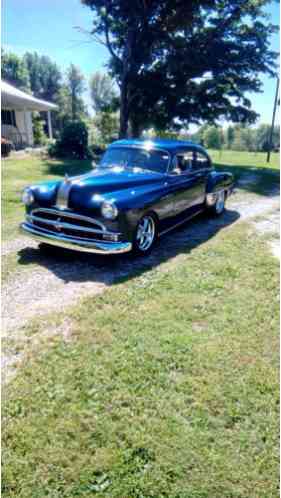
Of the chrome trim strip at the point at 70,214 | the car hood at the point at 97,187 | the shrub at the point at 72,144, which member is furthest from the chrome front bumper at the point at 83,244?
the shrub at the point at 72,144

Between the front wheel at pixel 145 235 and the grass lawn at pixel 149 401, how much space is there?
43.5 inches

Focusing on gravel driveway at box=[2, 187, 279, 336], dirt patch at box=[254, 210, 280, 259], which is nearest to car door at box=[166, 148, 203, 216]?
gravel driveway at box=[2, 187, 279, 336]

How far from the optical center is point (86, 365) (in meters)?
2.70

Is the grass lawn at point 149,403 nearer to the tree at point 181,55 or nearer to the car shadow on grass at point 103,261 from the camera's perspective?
the car shadow on grass at point 103,261

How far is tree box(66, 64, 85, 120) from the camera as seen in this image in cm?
5678

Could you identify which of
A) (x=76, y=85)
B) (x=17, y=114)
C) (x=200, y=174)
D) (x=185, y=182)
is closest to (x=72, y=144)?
(x=17, y=114)

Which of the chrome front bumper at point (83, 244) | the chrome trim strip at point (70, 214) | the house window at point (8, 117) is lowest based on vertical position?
the chrome front bumper at point (83, 244)

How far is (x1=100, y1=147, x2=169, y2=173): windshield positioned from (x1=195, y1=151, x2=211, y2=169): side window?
1.23 metres

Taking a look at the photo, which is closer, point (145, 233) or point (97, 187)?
point (97, 187)

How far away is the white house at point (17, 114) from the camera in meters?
20.6

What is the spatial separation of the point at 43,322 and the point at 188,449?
1.84 meters

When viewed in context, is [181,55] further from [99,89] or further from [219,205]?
[99,89]

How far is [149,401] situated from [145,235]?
3.02m

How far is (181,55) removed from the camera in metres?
16.7
